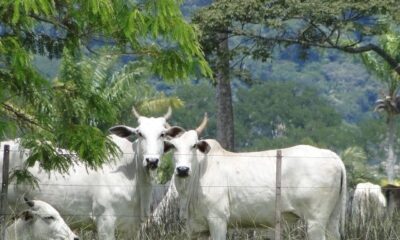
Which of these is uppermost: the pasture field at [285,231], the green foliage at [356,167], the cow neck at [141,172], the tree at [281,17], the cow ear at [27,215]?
the tree at [281,17]

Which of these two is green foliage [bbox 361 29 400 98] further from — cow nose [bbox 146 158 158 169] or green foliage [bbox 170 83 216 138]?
green foliage [bbox 170 83 216 138]

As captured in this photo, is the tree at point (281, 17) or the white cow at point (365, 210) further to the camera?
the tree at point (281, 17)

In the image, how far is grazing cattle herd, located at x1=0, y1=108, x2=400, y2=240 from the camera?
52.2ft

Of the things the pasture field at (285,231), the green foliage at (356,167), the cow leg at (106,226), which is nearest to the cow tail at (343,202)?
the pasture field at (285,231)

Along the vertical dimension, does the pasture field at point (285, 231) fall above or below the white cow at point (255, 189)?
below

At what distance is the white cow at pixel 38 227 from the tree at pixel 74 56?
61.7 inches

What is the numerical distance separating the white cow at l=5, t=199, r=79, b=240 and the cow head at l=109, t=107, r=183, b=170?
1.70 meters

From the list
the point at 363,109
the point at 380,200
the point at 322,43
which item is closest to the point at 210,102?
the point at 363,109

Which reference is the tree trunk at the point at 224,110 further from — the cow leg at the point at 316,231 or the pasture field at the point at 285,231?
the cow leg at the point at 316,231

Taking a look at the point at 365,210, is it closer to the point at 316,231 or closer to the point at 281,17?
the point at 316,231

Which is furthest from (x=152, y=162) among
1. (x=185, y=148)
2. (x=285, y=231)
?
(x=285, y=231)

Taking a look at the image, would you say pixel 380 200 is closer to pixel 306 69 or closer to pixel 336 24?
pixel 336 24

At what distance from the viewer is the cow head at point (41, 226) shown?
46.3 feet

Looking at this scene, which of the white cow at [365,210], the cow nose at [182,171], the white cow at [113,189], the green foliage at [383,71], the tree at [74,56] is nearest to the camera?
the tree at [74,56]
